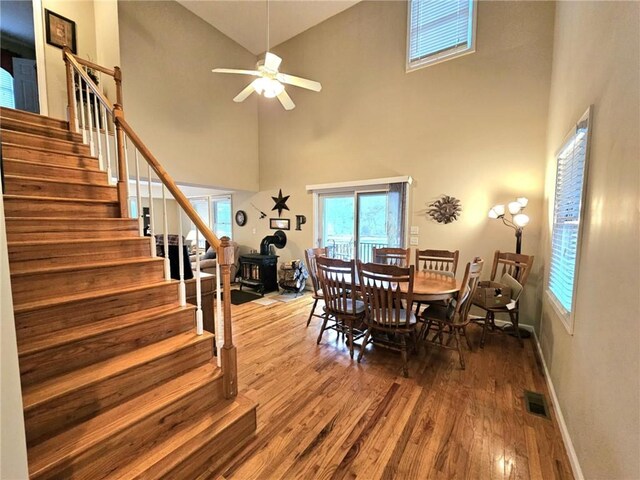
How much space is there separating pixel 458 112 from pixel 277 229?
12.3 feet

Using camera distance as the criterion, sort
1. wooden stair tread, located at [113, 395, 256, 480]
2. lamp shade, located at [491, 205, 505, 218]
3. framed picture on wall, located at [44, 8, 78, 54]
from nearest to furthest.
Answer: wooden stair tread, located at [113, 395, 256, 480] < lamp shade, located at [491, 205, 505, 218] < framed picture on wall, located at [44, 8, 78, 54]

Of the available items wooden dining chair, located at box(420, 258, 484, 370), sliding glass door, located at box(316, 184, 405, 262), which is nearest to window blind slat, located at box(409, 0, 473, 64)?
sliding glass door, located at box(316, 184, 405, 262)

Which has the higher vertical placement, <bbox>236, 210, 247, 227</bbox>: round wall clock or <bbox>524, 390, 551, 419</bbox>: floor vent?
<bbox>236, 210, 247, 227</bbox>: round wall clock

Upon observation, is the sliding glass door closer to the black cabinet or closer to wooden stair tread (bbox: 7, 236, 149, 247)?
the black cabinet

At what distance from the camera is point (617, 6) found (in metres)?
1.41

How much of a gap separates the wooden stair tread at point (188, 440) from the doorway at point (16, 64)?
17.5 feet

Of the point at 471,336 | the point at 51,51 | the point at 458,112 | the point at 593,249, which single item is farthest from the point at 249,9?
the point at 471,336

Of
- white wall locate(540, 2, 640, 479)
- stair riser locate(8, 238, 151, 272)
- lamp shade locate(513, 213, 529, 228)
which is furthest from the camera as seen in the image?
lamp shade locate(513, 213, 529, 228)

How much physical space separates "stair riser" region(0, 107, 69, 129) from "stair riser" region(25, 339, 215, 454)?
2893 millimetres

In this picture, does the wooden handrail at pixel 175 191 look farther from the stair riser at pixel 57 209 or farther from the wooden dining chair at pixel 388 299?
the wooden dining chair at pixel 388 299

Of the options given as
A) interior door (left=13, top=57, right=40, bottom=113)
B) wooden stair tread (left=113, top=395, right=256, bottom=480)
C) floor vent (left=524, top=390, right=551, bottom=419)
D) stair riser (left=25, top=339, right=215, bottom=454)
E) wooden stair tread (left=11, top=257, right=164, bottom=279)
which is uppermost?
interior door (left=13, top=57, right=40, bottom=113)

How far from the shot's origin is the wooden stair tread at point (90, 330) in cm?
142

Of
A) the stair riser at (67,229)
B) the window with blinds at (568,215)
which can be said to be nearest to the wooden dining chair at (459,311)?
the window with blinds at (568,215)

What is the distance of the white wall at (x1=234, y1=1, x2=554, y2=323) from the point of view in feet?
11.0
